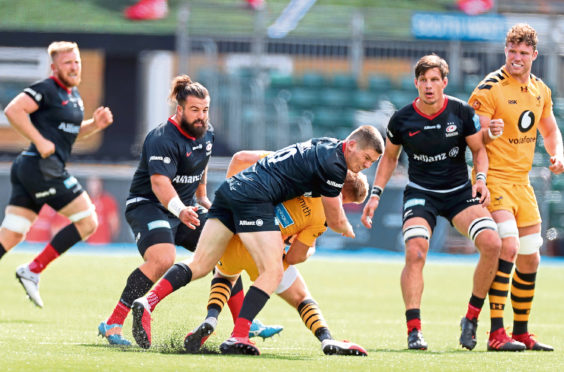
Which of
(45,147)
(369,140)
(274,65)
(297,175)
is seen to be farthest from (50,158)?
(274,65)

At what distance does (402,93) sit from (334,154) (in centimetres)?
1642

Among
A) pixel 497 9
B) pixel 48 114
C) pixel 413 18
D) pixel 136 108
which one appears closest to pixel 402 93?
pixel 413 18

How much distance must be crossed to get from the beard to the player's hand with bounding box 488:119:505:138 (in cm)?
224

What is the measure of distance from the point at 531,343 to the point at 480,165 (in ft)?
4.76

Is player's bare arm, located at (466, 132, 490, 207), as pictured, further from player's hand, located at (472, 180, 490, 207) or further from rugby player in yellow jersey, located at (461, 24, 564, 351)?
rugby player in yellow jersey, located at (461, 24, 564, 351)

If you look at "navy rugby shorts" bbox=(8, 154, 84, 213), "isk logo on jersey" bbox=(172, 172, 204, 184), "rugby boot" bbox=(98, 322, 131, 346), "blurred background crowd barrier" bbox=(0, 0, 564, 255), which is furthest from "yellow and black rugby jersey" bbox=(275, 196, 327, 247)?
"blurred background crowd barrier" bbox=(0, 0, 564, 255)

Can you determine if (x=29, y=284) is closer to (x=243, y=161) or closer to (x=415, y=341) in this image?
(x=243, y=161)

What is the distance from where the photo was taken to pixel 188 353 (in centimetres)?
668

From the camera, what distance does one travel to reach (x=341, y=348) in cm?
686

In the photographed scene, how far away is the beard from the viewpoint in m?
7.56

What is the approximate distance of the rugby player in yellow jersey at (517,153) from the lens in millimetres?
8094

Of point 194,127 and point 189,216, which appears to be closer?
point 189,216

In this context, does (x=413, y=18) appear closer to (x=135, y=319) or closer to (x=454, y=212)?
(x=454, y=212)

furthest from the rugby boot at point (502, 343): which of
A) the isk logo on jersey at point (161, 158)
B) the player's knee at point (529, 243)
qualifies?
the isk logo on jersey at point (161, 158)
